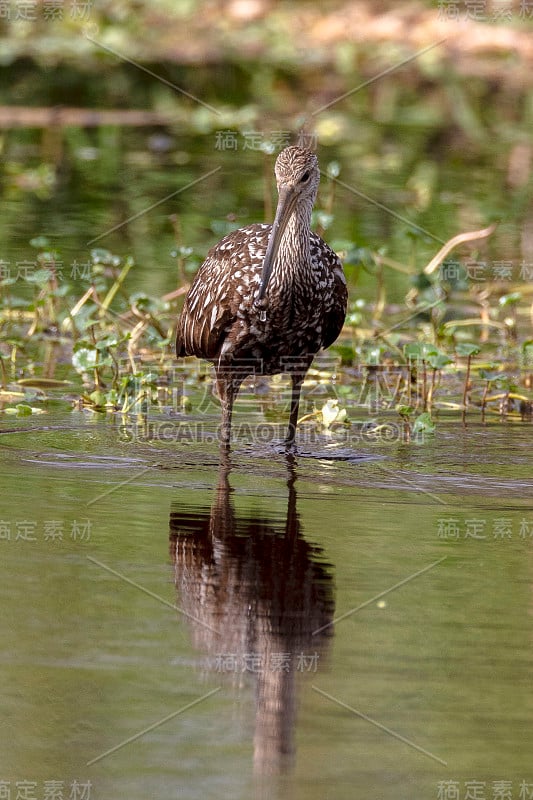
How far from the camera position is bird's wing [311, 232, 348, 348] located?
7.57 meters

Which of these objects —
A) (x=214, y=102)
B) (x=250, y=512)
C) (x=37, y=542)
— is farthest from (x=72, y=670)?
(x=214, y=102)

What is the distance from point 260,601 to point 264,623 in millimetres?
227

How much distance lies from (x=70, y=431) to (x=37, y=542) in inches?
81.2

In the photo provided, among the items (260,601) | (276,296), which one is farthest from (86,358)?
(260,601)

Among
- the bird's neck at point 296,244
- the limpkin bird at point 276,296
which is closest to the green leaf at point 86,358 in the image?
the limpkin bird at point 276,296

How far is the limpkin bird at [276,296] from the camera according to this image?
290 inches

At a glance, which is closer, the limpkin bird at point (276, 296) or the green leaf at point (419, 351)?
the limpkin bird at point (276, 296)

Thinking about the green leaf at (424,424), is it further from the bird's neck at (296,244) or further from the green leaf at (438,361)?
the bird's neck at (296,244)

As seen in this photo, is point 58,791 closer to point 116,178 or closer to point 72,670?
point 72,670

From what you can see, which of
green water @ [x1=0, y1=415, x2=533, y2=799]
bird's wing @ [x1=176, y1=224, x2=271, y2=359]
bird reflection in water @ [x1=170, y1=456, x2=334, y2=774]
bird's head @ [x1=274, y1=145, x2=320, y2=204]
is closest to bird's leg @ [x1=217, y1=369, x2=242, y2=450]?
bird's wing @ [x1=176, y1=224, x2=271, y2=359]

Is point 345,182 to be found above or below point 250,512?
above

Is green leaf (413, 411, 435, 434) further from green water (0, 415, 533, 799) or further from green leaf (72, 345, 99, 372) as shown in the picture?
green leaf (72, 345, 99, 372)

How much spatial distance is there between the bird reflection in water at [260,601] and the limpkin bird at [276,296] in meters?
1.15

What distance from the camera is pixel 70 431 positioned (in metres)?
7.88
